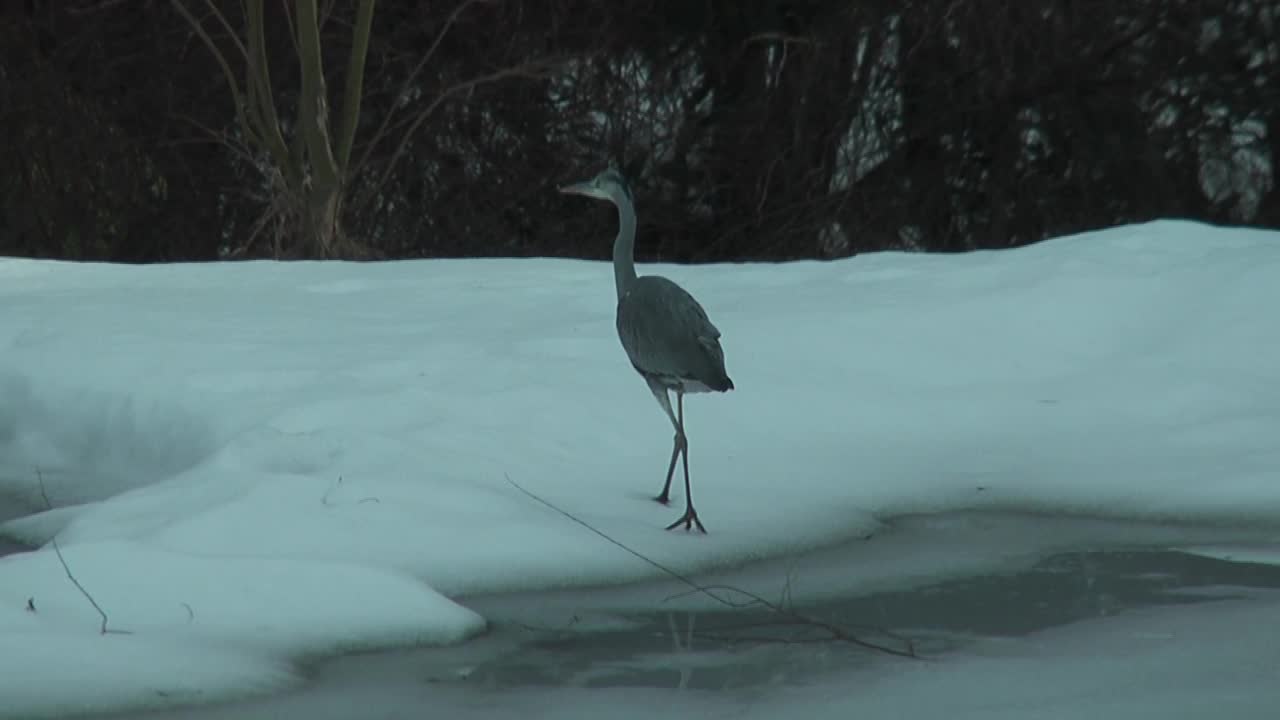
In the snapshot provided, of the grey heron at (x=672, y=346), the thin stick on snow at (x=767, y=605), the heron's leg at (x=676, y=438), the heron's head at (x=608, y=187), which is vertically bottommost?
the thin stick on snow at (x=767, y=605)

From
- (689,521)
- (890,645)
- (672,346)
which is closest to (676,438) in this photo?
(672,346)

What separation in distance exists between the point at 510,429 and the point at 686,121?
1083cm

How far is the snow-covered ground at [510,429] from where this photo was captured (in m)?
5.43

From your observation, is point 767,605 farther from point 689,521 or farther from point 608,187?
point 608,187

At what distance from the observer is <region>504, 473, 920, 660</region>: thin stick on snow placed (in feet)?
17.1

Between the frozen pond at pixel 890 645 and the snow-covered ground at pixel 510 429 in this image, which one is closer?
the frozen pond at pixel 890 645

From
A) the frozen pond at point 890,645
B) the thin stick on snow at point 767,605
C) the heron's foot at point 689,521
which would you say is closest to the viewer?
the frozen pond at point 890,645

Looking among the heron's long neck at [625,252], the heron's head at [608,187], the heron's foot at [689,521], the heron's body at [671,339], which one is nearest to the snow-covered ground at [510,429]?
the heron's foot at [689,521]

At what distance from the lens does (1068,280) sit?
10008mm

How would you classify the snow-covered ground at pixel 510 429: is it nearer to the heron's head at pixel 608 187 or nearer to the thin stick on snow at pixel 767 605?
the thin stick on snow at pixel 767 605

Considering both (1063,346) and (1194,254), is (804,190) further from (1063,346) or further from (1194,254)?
(1063,346)

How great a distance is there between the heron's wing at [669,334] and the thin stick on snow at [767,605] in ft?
2.21

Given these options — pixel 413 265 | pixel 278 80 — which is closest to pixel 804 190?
pixel 278 80

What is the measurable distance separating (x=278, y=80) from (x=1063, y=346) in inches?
400
